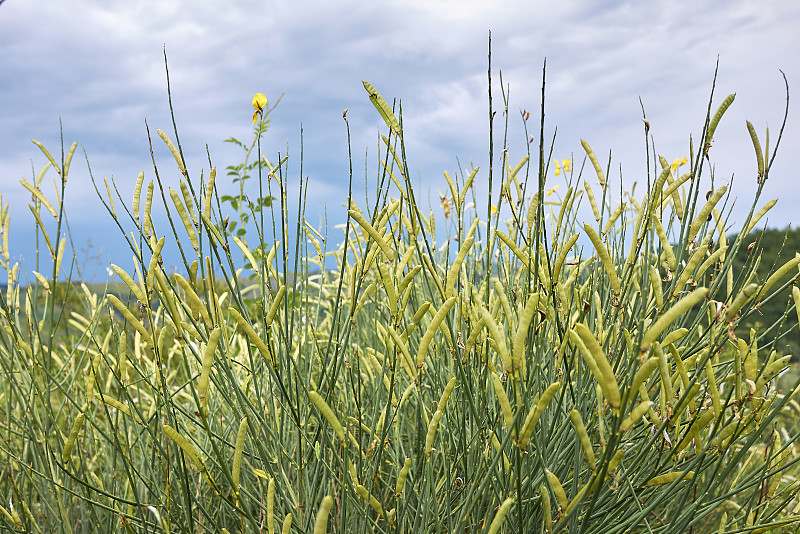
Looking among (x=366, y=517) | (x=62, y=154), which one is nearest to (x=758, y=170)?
(x=366, y=517)

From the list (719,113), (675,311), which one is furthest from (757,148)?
(675,311)

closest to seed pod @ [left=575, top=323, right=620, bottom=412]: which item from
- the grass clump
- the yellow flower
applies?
the grass clump

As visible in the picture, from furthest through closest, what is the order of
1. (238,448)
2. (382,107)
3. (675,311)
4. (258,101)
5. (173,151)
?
(258,101) → (173,151) → (382,107) → (238,448) → (675,311)

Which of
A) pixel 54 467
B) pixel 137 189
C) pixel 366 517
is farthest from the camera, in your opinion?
pixel 54 467

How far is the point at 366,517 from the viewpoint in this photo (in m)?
0.94

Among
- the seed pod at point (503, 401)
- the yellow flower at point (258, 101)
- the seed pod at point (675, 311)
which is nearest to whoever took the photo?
the seed pod at point (675, 311)

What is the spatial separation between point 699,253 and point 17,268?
6.24ft

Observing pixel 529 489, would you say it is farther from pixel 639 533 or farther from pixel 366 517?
pixel 639 533

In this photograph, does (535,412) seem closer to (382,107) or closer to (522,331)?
(522,331)

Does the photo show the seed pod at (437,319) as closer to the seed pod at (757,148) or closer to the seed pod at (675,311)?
the seed pod at (675,311)

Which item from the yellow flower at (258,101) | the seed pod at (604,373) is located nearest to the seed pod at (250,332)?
the seed pod at (604,373)

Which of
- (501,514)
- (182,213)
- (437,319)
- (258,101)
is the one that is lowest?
(501,514)

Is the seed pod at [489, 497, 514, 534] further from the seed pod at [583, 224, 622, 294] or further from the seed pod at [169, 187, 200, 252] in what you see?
the seed pod at [169, 187, 200, 252]

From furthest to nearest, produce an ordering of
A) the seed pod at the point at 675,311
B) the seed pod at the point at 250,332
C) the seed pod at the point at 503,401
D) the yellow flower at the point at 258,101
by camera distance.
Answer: the yellow flower at the point at 258,101 < the seed pod at the point at 250,332 < the seed pod at the point at 503,401 < the seed pod at the point at 675,311
